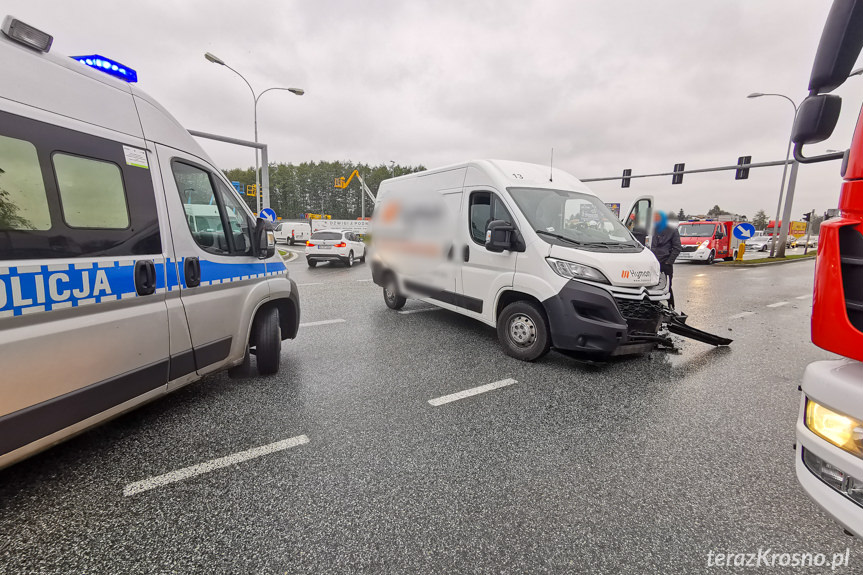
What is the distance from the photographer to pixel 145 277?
2.50 m

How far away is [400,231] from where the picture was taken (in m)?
5.03

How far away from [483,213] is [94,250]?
151 inches

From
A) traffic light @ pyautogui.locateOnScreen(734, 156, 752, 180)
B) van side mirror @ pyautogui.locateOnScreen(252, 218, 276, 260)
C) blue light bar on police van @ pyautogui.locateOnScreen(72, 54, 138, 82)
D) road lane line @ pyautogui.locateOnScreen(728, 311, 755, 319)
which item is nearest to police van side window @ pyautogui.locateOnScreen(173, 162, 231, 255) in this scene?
van side mirror @ pyautogui.locateOnScreen(252, 218, 276, 260)

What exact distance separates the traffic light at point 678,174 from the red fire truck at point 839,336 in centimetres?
2793

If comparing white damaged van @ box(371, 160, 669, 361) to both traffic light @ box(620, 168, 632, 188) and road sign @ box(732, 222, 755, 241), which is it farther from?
traffic light @ box(620, 168, 632, 188)

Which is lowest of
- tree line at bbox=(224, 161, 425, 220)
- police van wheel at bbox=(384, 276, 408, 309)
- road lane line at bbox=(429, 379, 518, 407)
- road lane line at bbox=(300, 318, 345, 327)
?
road lane line at bbox=(429, 379, 518, 407)

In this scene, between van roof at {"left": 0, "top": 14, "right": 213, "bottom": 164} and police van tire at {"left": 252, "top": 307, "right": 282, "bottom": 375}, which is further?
police van tire at {"left": 252, "top": 307, "right": 282, "bottom": 375}

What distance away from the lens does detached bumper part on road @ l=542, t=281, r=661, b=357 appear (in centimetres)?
379

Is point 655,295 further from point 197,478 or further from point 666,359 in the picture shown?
point 197,478

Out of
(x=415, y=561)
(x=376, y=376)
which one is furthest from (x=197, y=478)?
(x=376, y=376)


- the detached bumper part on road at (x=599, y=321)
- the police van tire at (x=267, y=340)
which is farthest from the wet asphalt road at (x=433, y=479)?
the detached bumper part on road at (x=599, y=321)

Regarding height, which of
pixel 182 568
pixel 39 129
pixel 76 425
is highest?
pixel 39 129

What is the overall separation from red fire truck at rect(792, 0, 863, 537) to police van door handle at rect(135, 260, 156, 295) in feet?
11.4

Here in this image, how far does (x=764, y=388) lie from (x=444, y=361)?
131 inches
